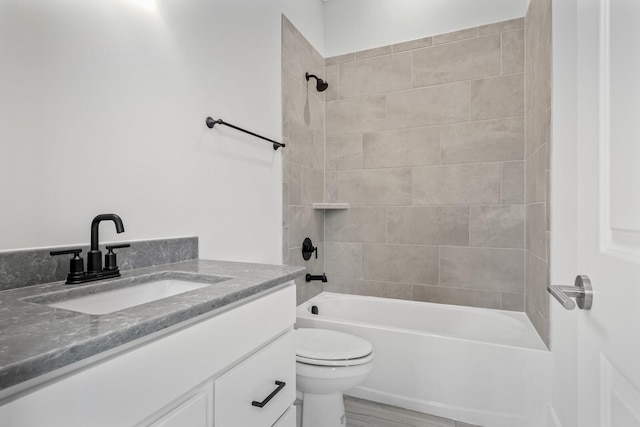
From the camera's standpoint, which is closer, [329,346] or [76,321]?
[76,321]

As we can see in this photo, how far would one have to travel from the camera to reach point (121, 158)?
115cm

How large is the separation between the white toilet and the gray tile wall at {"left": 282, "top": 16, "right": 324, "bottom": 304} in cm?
76

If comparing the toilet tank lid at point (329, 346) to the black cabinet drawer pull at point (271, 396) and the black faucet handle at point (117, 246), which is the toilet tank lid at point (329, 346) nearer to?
the black cabinet drawer pull at point (271, 396)

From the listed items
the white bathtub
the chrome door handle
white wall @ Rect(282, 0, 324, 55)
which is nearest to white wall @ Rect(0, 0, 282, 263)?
white wall @ Rect(282, 0, 324, 55)

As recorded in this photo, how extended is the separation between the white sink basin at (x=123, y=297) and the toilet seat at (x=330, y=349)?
0.68 metres

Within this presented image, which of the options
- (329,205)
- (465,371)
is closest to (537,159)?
(465,371)

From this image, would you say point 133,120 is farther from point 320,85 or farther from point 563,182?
point 563,182

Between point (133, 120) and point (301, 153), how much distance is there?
4.43 feet

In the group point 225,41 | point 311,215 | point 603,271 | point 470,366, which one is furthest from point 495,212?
point 225,41

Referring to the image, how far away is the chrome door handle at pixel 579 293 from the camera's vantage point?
67 cm

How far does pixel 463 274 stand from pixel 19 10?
256 cm

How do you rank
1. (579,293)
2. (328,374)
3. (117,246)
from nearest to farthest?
(579,293) → (117,246) → (328,374)

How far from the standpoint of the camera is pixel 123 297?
972 mm

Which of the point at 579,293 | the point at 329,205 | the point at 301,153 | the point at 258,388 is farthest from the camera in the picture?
the point at 329,205
